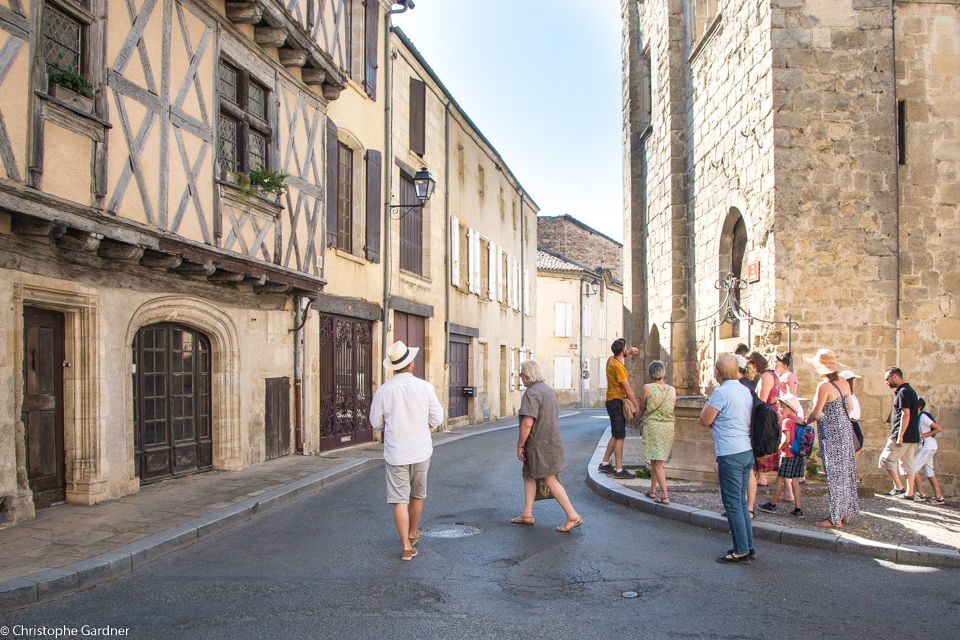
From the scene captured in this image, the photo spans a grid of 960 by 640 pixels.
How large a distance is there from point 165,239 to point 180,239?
0.89 feet

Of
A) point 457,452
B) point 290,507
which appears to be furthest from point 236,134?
point 457,452

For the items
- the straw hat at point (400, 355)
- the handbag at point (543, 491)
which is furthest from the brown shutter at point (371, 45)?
the handbag at point (543, 491)

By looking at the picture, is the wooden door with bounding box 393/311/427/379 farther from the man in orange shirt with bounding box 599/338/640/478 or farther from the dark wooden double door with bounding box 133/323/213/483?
the man in orange shirt with bounding box 599/338/640/478

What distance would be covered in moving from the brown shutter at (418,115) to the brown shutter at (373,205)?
8.02 ft

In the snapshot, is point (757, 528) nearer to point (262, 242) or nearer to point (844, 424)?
point (844, 424)

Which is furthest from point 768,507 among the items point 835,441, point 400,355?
point 400,355

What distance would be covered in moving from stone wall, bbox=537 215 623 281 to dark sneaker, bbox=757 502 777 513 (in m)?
35.4

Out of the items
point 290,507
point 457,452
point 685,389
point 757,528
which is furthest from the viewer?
point 685,389

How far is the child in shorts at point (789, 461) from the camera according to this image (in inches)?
291

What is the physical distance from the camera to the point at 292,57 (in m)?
11.0

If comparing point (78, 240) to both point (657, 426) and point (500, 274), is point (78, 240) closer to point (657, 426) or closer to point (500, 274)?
point (657, 426)

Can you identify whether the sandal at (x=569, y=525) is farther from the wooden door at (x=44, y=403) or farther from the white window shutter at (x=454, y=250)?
the white window shutter at (x=454, y=250)

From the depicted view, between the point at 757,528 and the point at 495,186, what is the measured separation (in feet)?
61.4

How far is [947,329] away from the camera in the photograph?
10836mm
